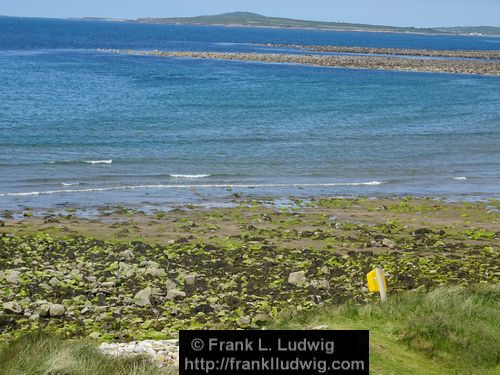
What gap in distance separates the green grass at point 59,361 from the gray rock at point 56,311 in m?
3.37

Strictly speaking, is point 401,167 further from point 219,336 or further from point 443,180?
point 219,336

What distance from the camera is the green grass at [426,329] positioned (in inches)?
432

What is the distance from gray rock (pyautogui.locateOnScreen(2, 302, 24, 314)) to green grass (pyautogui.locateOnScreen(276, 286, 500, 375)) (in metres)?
4.92

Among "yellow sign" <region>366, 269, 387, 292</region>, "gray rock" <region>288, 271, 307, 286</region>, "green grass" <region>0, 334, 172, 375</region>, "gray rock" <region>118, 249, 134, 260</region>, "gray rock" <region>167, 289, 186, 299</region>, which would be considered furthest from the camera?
"gray rock" <region>118, 249, 134, 260</region>

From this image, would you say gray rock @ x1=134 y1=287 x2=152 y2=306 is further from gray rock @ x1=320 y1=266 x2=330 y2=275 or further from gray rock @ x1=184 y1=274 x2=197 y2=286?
gray rock @ x1=320 y1=266 x2=330 y2=275

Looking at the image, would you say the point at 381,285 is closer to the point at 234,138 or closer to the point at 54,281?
the point at 54,281

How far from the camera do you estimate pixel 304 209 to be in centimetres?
2478

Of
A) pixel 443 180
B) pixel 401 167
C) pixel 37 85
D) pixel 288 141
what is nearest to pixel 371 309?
pixel 443 180

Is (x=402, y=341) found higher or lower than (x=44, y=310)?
higher

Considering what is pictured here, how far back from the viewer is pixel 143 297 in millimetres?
14586

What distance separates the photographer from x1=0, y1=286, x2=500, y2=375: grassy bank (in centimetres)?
930

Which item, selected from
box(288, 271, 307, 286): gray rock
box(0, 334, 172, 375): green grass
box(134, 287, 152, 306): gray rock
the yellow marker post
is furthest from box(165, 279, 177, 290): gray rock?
box(0, 334, 172, 375): green grass

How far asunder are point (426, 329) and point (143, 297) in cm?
556

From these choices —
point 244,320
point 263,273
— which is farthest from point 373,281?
point 263,273
